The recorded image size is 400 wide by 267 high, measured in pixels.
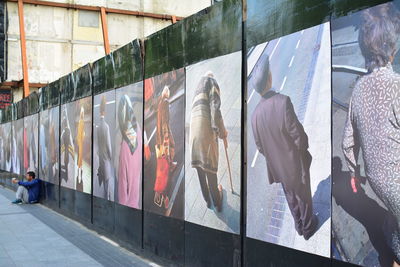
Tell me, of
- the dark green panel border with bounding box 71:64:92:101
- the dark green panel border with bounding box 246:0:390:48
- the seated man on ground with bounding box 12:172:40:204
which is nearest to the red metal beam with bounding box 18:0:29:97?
the seated man on ground with bounding box 12:172:40:204

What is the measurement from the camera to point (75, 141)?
11.2m

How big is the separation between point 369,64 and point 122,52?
18.6 feet

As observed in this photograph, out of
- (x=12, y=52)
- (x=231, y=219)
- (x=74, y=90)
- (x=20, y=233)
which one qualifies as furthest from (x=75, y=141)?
(x=12, y=52)

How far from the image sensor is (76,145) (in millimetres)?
11141

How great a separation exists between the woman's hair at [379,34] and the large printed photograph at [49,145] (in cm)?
1047

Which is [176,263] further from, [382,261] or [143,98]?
[382,261]

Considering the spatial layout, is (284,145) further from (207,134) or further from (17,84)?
(17,84)

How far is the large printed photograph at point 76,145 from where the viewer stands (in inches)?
402

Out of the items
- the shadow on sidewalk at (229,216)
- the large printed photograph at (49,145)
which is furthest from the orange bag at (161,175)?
the large printed photograph at (49,145)

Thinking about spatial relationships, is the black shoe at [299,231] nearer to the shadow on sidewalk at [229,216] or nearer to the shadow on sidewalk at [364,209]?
the shadow on sidewalk at [364,209]

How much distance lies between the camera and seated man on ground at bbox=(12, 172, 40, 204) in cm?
1481

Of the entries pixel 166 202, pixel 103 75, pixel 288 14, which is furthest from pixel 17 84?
pixel 288 14

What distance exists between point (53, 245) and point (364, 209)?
6.17m

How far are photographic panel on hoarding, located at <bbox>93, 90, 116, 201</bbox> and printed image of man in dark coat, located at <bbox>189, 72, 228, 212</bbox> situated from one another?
315cm
